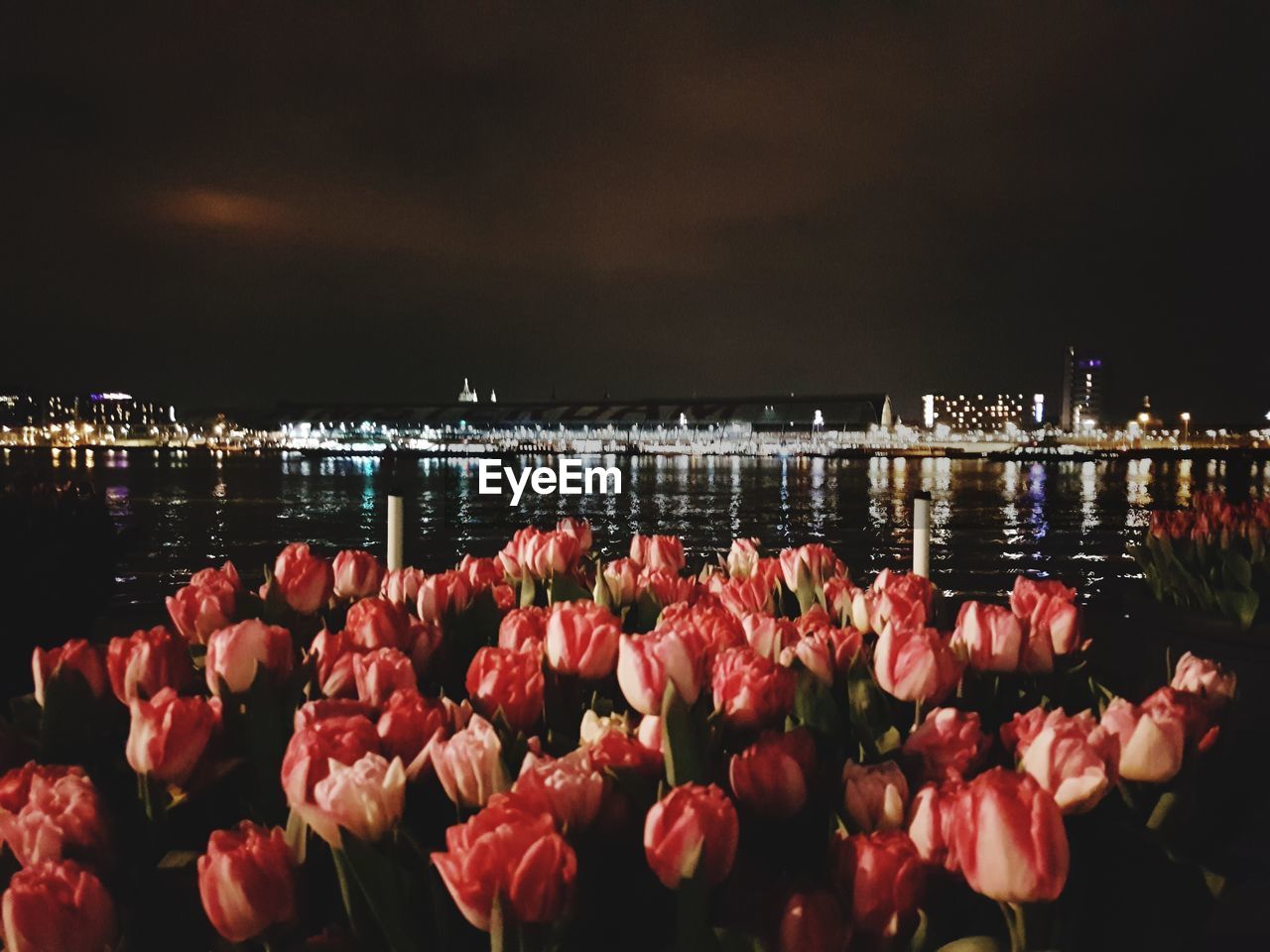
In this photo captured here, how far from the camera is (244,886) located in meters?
1.09

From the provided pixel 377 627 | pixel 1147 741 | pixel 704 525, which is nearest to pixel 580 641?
pixel 377 627

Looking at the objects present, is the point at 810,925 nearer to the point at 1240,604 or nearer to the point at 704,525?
the point at 1240,604

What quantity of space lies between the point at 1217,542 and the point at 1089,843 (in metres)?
4.89

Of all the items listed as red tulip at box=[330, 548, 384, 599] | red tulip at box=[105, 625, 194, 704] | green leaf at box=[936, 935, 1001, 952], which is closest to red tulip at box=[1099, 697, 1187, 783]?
green leaf at box=[936, 935, 1001, 952]

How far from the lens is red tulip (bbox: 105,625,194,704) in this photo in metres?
1.78

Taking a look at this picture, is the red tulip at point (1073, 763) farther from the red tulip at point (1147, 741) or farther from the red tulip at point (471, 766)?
the red tulip at point (471, 766)

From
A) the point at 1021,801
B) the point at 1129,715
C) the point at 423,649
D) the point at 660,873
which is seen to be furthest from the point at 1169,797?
the point at 423,649

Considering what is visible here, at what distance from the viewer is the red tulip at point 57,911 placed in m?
1.03

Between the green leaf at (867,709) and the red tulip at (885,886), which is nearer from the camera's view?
the red tulip at (885,886)

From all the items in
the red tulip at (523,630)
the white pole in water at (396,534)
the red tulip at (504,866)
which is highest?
the red tulip at (523,630)

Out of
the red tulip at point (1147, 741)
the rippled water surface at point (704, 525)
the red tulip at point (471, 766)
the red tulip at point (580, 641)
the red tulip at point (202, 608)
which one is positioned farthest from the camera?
the rippled water surface at point (704, 525)

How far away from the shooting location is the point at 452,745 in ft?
4.21

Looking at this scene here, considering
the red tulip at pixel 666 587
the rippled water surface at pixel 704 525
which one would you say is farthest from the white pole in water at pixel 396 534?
the red tulip at pixel 666 587

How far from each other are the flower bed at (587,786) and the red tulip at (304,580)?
401mm
